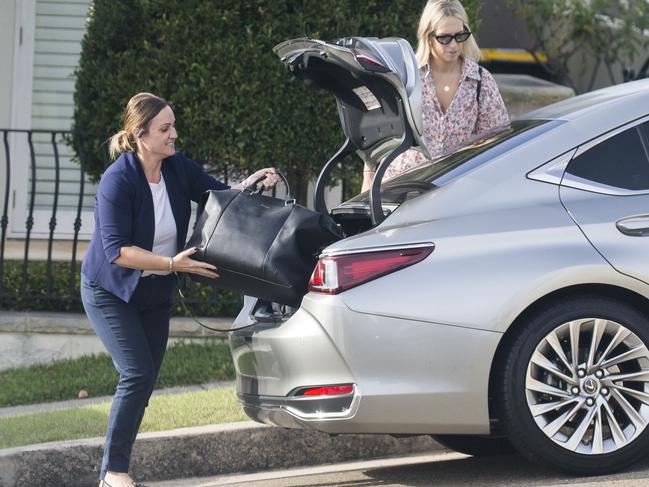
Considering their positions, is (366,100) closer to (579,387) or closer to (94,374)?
(579,387)

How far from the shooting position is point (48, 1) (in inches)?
437

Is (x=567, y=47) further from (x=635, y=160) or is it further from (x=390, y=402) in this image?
(x=390, y=402)

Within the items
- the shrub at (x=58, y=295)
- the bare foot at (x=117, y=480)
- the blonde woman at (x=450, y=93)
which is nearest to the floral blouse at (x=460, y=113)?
the blonde woman at (x=450, y=93)

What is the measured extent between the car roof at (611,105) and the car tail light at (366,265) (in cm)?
95

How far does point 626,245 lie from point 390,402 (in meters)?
1.11

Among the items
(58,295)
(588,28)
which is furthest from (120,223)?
(588,28)

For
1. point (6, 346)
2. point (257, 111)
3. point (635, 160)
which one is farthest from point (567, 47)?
point (635, 160)

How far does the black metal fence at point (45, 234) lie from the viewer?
8906mm

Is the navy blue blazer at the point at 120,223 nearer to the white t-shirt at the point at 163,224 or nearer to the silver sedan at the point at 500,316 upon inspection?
the white t-shirt at the point at 163,224

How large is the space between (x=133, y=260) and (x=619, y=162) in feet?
6.48

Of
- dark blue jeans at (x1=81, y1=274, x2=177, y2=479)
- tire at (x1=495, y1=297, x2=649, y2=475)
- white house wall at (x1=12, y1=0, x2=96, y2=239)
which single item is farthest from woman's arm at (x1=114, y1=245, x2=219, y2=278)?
white house wall at (x1=12, y1=0, x2=96, y2=239)

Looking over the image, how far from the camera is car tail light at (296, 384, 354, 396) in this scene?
507 centimetres

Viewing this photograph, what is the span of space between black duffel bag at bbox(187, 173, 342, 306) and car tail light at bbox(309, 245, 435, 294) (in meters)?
0.16

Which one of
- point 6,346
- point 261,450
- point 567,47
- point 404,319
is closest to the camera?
point 404,319
